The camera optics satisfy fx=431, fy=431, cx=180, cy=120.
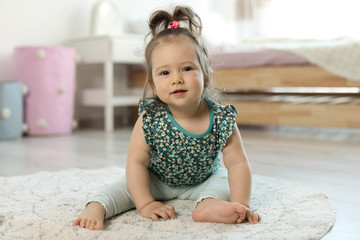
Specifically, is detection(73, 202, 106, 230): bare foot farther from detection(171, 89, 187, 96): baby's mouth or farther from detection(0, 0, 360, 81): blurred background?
detection(0, 0, 360, 81): blurred background

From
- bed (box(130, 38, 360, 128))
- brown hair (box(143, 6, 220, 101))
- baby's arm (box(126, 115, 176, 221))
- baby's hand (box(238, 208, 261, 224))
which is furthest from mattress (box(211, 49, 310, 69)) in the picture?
baby's hand (box(238, 208, 261, 224))

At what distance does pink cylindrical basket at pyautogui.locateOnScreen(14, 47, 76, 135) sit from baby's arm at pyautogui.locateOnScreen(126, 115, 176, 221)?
1611 millimetres

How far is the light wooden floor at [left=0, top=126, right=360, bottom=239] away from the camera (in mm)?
1102

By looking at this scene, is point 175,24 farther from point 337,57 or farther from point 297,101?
point 297,101

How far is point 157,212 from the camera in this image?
0.88 metres

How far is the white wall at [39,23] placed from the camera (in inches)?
101

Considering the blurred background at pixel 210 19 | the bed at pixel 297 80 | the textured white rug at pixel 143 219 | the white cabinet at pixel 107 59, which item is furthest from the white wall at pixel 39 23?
the textured white rug at pixel 143 219

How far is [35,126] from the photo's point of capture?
96.0 inches

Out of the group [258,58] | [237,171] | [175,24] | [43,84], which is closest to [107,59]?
[43,84]

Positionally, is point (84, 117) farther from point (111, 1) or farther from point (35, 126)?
point (111, 1)

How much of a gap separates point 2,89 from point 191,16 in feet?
5.04

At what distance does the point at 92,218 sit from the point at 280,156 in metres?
1.05

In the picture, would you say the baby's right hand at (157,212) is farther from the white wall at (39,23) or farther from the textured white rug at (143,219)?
the white wall at (39,23)

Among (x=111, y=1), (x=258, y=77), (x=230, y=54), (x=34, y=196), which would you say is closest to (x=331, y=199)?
(x=34, y=196)
